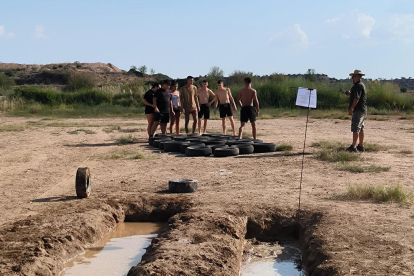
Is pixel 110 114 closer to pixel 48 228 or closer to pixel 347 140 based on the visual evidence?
pixel 347 140

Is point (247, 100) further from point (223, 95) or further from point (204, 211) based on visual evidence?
point (204, 211)

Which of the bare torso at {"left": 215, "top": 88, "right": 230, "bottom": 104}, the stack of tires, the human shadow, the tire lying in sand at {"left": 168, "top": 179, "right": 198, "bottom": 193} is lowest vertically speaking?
the human shadow

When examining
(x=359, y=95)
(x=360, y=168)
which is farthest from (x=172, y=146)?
(x=360, y=168)

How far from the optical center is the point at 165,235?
709 cm

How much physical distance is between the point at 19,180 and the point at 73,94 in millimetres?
28121

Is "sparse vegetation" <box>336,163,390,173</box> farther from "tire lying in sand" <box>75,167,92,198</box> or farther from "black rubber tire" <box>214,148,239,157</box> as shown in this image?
"tire lying in sand" <box>75,167,92,198</box>

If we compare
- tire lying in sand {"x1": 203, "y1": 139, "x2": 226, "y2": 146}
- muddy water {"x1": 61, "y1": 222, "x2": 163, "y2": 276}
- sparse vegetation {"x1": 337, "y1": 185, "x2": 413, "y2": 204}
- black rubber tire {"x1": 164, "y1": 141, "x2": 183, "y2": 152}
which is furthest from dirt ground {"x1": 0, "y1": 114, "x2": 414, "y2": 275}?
tire lying in sand {"x1": 203, "y1": 139, "x2": 226, "y2": 146}

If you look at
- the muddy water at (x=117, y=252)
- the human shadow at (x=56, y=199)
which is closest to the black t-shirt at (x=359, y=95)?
the muddy water at (x=117, y=252)

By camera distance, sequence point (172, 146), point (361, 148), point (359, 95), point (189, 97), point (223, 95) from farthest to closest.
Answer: point (189, 97), point (223, 95), point (172, 146), point (361, 148), point (359, 95)

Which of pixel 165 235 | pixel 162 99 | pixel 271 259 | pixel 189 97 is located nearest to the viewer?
pixel 271 259

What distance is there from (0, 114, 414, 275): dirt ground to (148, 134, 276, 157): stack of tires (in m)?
0.39

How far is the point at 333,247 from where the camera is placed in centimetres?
633

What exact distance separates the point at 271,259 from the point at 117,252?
1.86 meters

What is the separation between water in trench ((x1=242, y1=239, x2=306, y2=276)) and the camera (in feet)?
21.4
